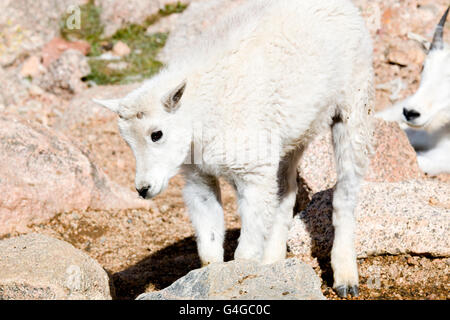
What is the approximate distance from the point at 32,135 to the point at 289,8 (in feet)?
11.9

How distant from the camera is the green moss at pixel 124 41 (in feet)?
40.9

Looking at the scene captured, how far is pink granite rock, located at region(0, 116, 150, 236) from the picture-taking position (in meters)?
6.72

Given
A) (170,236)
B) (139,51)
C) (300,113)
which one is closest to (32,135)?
(170,236)

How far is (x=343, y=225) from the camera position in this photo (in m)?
5.28

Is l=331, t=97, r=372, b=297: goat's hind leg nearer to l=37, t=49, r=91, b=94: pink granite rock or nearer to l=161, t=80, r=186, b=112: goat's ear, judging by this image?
l=161, t=80, r=186, b=112: goat's ear

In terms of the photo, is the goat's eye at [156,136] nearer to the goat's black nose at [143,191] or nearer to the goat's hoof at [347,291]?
the goat's black nose at [143,191]

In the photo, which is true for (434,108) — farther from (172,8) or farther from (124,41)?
(172,8)

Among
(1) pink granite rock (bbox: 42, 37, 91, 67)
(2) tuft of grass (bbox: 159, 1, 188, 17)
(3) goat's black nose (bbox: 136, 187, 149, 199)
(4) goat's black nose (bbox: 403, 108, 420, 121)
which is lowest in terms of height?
(3) goat's black nose (bbox: 136, 187, 149, 199)

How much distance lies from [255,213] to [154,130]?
3.25 ft

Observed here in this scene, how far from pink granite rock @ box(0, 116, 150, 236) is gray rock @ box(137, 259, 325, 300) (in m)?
3.26

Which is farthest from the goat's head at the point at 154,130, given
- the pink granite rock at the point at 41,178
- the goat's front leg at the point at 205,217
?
the pink granite rock at the point at 41,178

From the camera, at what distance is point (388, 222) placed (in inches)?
210

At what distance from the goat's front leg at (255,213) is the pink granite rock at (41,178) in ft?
10.0

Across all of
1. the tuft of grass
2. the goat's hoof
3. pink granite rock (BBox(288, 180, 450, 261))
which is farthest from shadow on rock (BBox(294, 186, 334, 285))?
the tuft of grass
